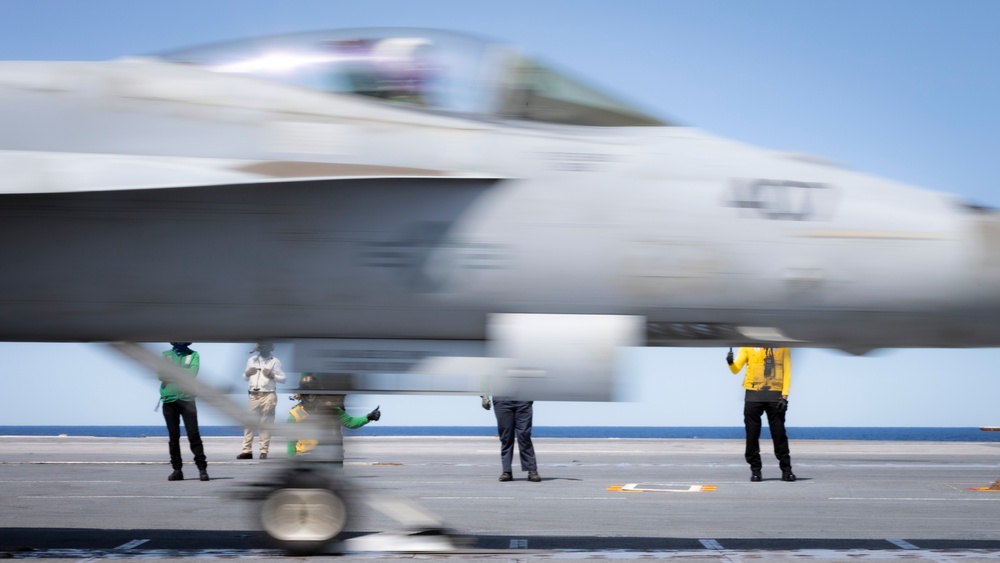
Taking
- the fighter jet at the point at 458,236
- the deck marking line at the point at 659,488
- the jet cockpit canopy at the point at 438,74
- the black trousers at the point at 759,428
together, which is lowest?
the deck marking line at the point at 659,488

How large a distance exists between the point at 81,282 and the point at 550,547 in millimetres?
3430

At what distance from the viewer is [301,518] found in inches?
250

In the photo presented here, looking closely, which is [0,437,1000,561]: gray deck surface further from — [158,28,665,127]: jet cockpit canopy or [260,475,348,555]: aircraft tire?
[158,28,665,127]: jet cockpit canopy

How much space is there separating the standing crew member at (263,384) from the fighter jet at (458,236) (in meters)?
0.53

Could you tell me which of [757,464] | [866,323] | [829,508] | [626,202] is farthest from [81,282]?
[757,464]

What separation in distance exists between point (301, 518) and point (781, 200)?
133 inches

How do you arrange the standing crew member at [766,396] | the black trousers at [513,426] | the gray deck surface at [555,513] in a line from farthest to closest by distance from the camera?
1. the standing crew member at [766,396]
2. the black trousers at [513,426]
3. the gray deck surface at [555,513]

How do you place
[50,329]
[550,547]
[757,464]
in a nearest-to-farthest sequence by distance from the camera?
[50,329], [550,547], [757,464]

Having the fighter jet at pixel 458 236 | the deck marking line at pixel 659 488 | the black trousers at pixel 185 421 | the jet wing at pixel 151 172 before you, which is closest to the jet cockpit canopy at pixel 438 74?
the fighter jet at pixel 458 236

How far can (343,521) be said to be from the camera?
6.39 m

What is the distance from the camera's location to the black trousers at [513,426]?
536 inches

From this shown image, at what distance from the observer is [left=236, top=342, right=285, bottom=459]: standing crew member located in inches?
250

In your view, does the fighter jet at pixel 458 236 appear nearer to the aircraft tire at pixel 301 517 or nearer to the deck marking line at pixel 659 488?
the aircraft tire at pixel 301 517

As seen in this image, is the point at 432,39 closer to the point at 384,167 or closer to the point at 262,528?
the point at 384,167
